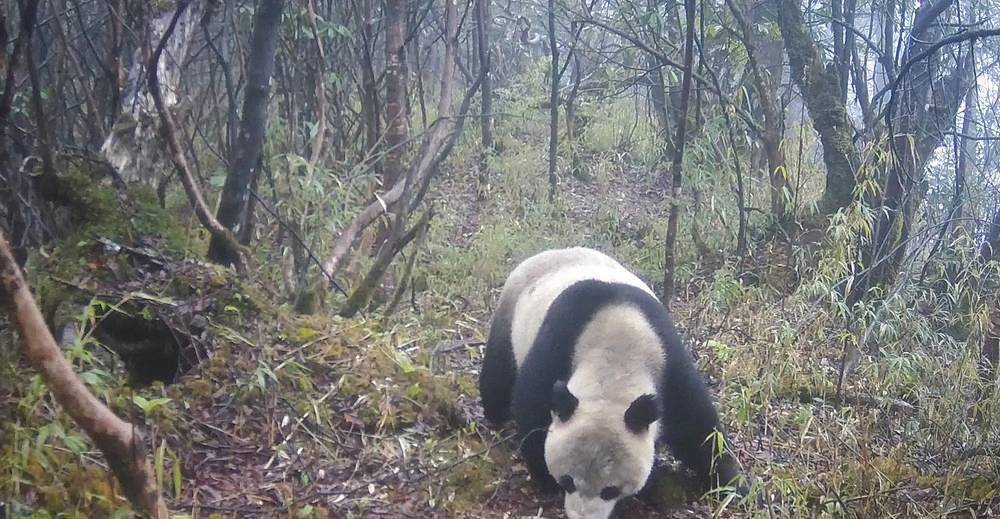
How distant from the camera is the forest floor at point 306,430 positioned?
3.15 metres

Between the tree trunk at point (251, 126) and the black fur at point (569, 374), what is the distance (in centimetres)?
182

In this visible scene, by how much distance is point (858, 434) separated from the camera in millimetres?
4488

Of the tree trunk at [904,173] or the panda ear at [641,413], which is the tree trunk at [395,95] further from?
the panda ear at [641,413]

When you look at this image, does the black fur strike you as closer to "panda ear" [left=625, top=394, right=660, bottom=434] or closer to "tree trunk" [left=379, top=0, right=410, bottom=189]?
"panda ear" [left=625, top=394, right=660, bottom=434]

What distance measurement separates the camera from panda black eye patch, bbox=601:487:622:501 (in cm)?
382

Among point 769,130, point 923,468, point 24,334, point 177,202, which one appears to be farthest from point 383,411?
point 769,130

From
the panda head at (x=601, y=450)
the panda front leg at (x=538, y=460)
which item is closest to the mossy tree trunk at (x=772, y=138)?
the panda front leg at (x=538, y=460)

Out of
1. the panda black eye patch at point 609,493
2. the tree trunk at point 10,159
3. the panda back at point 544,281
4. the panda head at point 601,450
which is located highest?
the tree trunk at point 10,159

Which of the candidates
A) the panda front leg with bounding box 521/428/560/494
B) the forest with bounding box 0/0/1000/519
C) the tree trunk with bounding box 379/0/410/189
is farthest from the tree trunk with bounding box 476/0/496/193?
the panda front leg with bounding box 521/428/560/494

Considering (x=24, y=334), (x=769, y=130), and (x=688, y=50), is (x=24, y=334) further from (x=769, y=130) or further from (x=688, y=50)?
(x=769, y=130)

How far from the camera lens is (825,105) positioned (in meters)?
8.50

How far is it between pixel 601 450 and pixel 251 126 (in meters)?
2.50

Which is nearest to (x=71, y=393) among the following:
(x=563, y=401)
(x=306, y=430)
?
(x=306, y=430)

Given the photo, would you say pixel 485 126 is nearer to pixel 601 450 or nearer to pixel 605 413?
pixel 605 413
